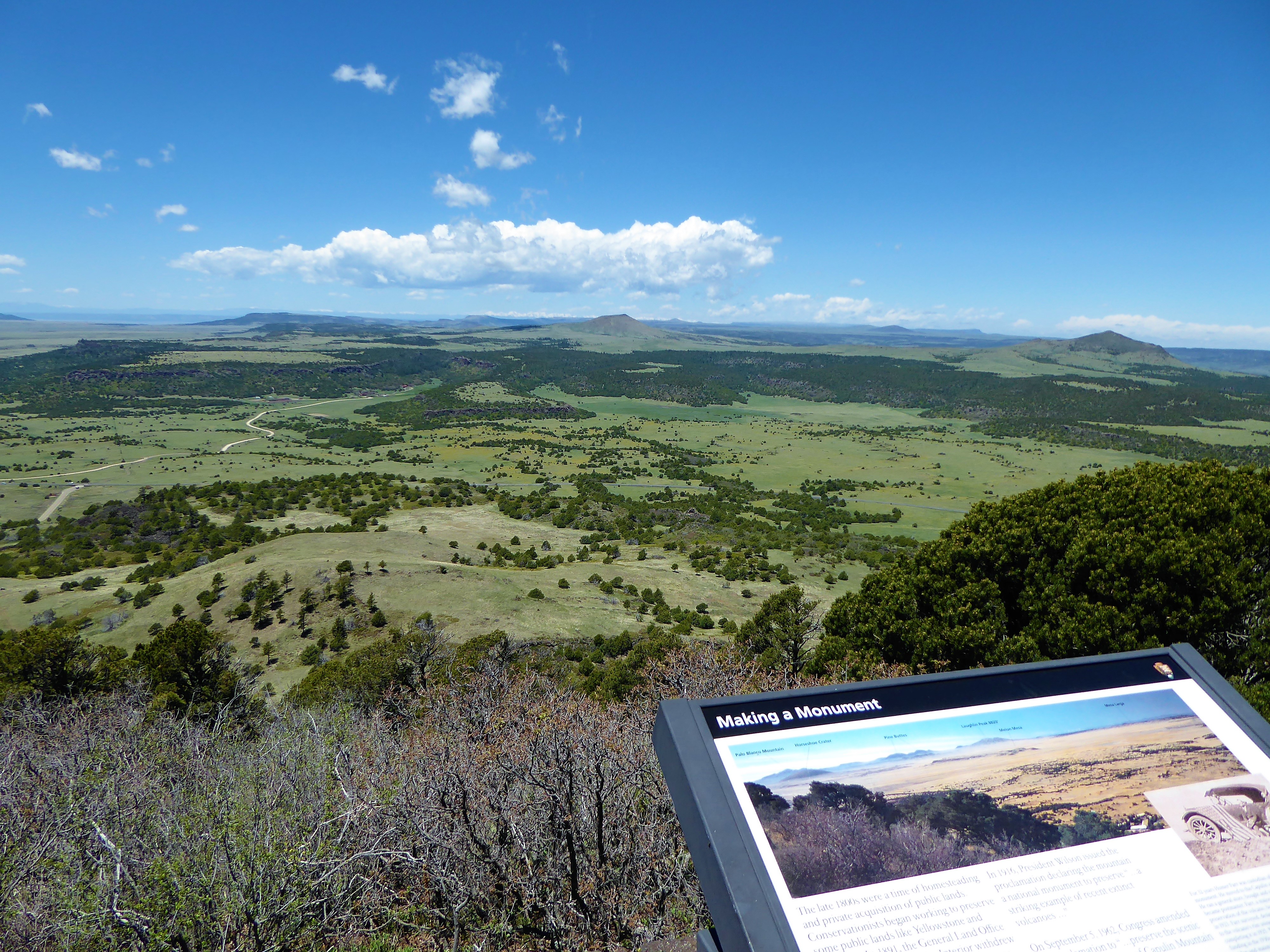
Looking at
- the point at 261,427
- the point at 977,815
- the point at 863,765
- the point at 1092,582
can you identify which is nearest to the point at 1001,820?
the point at 977,815

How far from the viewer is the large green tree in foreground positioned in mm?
12266

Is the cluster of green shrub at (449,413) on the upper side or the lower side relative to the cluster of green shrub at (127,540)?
upper

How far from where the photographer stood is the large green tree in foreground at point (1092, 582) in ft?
40.2

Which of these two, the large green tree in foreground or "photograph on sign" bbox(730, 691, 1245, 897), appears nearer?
"photograph on sign" bbox(730, 691, 1245, 897)

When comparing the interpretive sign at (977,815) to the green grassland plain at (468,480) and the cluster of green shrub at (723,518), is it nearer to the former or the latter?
the green grassland plain at (468,480)

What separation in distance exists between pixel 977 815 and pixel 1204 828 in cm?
139

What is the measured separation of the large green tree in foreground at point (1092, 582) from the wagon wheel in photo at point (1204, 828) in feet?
27.1

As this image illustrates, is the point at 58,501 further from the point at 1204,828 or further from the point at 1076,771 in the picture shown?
the point at 1204,828

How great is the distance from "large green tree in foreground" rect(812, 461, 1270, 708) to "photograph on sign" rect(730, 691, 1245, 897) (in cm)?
819

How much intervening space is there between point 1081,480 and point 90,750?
26.3 metres

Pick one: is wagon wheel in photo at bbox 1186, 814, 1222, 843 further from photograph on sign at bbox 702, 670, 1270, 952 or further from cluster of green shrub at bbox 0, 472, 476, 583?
cluster of green shrub at bbox 0, 472, 476, 583

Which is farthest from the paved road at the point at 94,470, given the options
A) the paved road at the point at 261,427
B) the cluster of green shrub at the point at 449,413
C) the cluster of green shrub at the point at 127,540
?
the cluster of green shrub at the point at 449,413

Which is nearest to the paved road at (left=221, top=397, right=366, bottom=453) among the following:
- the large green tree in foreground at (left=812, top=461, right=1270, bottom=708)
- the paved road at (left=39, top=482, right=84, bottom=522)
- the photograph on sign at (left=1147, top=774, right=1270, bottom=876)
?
the paved road at (left=39, top=482, right=84, bottom=522)

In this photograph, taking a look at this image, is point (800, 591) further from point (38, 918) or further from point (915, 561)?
point (38, 918)
